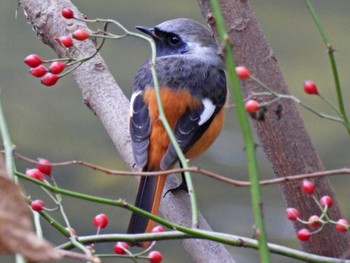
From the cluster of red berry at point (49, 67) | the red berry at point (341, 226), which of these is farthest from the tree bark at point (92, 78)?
the red berry at point (341, 226)

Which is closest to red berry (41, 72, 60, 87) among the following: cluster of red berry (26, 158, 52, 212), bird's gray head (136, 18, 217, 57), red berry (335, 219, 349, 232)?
cluster of red berry (26, 158, 52, 212)

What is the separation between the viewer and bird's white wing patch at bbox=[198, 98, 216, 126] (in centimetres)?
263

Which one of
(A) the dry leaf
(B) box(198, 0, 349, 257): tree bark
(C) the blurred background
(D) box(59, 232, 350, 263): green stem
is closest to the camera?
(A) the dry leaf

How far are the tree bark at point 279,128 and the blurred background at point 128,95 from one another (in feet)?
8.19

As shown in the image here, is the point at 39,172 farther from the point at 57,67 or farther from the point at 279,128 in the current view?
the point at 279,128

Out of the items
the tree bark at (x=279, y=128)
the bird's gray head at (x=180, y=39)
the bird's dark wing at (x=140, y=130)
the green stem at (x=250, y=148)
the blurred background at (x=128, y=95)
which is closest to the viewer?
the green stem at (x=250, y=148)

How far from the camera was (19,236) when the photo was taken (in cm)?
64

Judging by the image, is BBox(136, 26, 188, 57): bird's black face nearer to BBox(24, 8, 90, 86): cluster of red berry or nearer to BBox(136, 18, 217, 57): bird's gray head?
BBox(136, 18, 217, 57): bird's gray head

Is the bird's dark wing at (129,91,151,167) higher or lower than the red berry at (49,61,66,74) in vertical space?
lower

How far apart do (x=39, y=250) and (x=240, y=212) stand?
445 centimetres

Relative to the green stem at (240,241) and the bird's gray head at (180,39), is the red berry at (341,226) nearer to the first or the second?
the green stem at (240,241)

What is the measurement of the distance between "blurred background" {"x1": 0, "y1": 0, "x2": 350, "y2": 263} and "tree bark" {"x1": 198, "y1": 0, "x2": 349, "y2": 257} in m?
2.50

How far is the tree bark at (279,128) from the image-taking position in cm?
204

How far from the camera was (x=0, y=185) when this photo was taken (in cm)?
67
